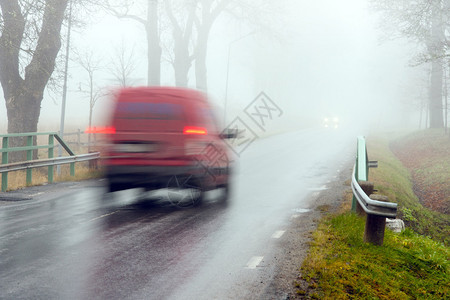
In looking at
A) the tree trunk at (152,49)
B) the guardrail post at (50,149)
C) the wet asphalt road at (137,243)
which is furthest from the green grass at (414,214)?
the tree trunk at (152,49)

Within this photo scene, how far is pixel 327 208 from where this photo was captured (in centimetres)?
1025

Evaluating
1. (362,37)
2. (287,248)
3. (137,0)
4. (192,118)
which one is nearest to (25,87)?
(192,118)

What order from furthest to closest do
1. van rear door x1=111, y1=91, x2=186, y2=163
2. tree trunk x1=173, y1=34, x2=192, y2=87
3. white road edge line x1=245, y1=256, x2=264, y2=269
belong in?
tree trunk x1=173, y1=34, x2=192, y2=87, van rear door x1=111, y1=91, x2=186, y2=163, white road edge line x1=245, y1=256, x2=264, y2=269

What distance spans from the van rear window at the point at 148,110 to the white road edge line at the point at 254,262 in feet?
13.0

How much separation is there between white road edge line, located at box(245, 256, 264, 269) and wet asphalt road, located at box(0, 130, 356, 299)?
1 centimetres

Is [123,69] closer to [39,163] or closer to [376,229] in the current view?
[39,163]

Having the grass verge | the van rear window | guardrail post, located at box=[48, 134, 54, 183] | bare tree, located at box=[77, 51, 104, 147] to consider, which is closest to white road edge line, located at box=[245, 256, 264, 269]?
the grass verge

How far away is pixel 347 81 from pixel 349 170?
348ft

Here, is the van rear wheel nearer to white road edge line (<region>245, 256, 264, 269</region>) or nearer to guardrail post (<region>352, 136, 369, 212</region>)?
guardrail post (<region>352, 136, 369, 212</region>)

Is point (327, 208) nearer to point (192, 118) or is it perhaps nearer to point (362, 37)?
point (192, 118)

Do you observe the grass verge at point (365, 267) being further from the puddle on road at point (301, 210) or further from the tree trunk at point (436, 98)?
the tree trunk at point (436, 98)

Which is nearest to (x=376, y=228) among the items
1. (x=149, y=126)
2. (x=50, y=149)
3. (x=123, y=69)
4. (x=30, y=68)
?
(x=149, y=126)

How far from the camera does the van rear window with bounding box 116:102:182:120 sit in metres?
9.51

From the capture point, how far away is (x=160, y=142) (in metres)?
9.18
